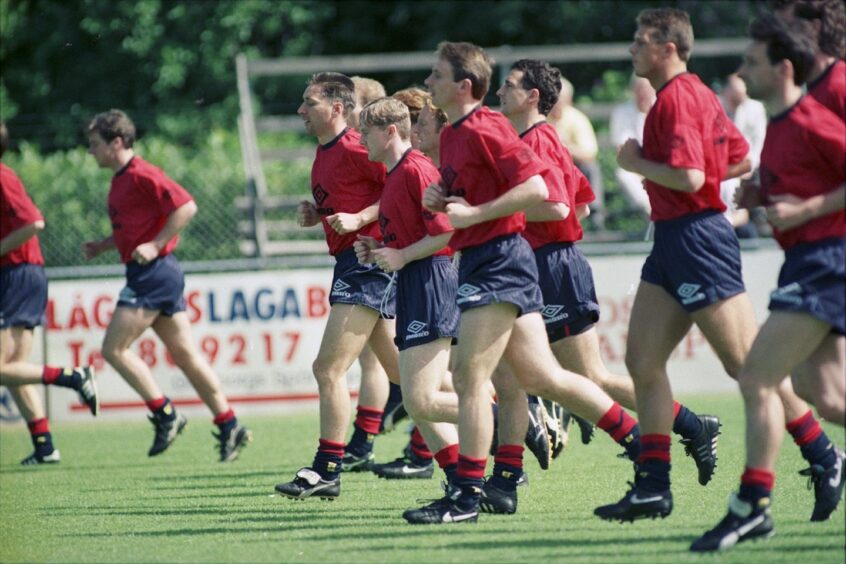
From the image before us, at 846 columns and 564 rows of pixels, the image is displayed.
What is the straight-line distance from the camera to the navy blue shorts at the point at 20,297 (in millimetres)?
10953

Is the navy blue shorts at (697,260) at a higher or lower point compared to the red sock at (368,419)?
higher

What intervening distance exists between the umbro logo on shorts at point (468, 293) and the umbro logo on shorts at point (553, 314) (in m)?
1.22

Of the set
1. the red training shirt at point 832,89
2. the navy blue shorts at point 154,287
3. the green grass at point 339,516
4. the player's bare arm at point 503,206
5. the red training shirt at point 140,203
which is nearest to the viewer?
the red training shirt at point 832,89

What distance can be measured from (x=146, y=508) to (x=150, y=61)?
51.1 ft

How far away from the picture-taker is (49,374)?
35.9ft

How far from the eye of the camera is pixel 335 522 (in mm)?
7301

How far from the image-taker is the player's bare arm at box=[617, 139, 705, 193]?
6.25m

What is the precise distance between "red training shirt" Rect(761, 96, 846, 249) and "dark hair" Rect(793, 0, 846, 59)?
47 centimetres

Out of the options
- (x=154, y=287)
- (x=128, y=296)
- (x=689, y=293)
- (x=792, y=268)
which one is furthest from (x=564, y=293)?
(x=128, y=296)

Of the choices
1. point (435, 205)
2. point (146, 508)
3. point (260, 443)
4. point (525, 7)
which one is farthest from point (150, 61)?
point (435, 205)

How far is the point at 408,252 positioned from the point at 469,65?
0.98 m

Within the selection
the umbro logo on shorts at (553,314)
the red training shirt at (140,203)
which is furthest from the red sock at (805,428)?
the red training shirt at (140,203)

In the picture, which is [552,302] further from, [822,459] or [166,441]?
[166,441]

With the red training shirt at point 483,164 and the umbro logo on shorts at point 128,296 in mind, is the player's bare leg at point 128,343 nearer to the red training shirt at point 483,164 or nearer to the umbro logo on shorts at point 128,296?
the umbro logo on shorts at point 128,296
